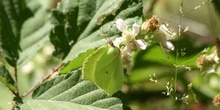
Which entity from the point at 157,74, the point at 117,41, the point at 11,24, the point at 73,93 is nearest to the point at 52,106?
the point at 73,93

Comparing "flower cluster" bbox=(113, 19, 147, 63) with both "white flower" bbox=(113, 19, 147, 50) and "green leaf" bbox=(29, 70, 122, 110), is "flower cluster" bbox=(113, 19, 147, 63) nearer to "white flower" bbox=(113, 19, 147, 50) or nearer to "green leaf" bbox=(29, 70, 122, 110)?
"white flower" bbox=(113, 19, 147, 50)

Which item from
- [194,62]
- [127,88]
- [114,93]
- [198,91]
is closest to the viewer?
[114,93]

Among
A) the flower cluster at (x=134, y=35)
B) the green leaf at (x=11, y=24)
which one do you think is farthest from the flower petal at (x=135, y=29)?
the green leaf at (x=11, y=24)

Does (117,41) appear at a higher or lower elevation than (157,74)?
higher

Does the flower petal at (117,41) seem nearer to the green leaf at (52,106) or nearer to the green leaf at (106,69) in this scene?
the green leaf at (106,69)

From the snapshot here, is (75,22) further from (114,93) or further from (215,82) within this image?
(215,82)

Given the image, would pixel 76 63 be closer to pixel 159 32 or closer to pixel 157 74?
pixel 159 32

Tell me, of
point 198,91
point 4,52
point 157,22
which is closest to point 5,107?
point 4,52
